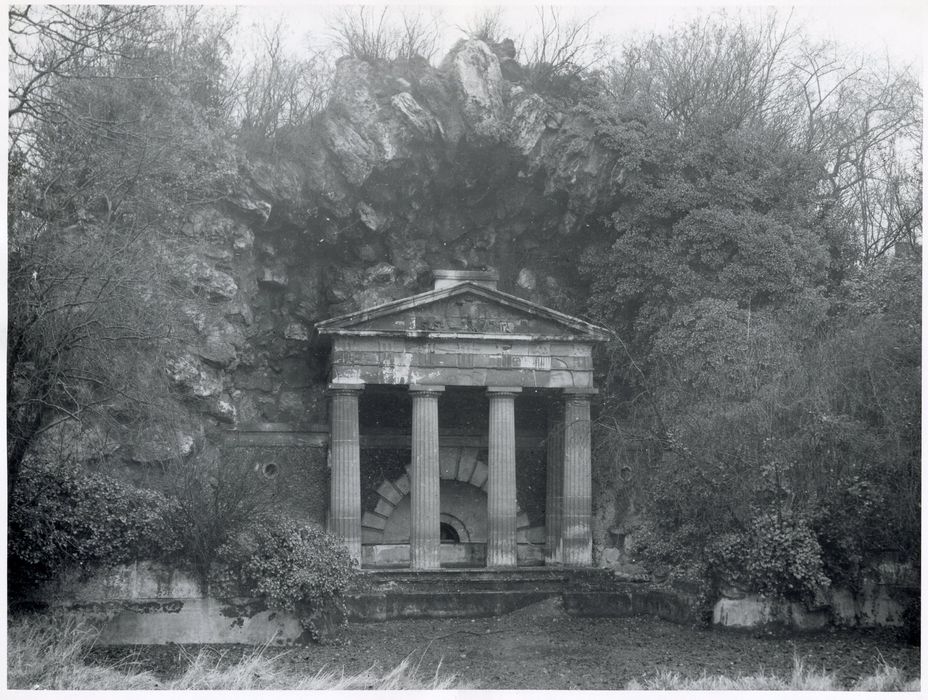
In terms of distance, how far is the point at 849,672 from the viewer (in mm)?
13219

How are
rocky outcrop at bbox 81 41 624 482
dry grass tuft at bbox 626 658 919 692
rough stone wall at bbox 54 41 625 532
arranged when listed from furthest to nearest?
rocky outcrop at bbox 81 41 624 482
rough stone wall at bbox 54 41 625 532
dry grass tuft at bbox 626 658 919 692

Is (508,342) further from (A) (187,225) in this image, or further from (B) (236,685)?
(B) (236,685)

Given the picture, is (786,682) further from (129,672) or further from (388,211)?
(388,211)

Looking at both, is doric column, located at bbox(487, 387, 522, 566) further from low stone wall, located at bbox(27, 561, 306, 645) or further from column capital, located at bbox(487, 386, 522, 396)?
low stone wall, located at bbox(27, 561, 306, 645)

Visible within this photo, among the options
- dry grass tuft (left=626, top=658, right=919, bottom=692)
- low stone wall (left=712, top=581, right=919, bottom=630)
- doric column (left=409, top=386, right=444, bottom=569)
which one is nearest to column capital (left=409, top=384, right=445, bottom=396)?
doric column (left=409, top=386, right=444, bottom=569)

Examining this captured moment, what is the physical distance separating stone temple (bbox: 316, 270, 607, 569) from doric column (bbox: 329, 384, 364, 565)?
2cm

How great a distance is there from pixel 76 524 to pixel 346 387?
5.79 m

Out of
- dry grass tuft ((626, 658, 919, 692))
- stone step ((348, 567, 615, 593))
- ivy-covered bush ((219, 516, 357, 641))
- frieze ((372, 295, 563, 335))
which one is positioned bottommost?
dry grass tuft ((626, 658, 919, 692))

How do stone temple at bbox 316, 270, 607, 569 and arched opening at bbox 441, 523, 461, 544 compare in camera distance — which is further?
arched opening at bbox 441, 523, 461, 544

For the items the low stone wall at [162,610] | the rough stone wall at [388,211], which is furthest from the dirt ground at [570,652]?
the rough stone wall at [388,211]

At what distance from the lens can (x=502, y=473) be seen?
19.5 metres

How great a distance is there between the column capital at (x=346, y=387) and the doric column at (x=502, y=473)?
2.50 metres

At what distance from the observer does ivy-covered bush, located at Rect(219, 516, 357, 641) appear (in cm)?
1502

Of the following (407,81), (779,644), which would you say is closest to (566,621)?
(779,644)
